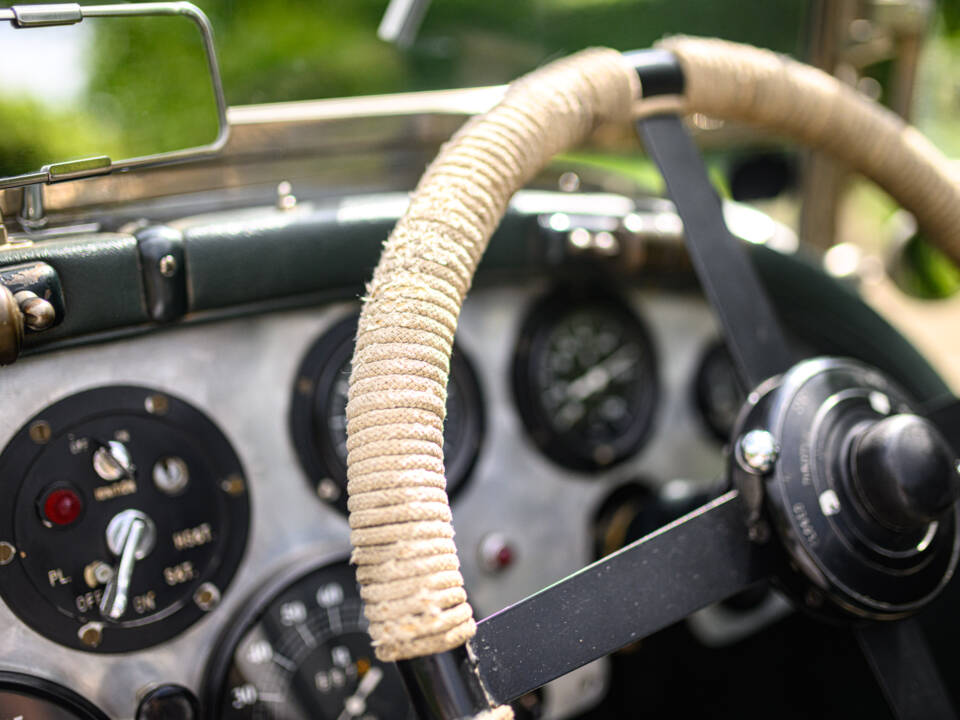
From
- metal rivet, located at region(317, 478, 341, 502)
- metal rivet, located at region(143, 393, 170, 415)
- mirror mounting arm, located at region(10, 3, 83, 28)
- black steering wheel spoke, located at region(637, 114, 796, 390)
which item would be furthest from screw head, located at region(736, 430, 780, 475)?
mirror mounting arm, located at region(10, 3, 83, 28)

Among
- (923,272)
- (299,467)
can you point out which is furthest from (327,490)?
(923,272)

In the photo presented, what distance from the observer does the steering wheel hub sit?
2.92 ft

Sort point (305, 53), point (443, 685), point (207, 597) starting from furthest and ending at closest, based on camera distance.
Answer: point (305, 53) → point (207, 597) → point (443, 685)

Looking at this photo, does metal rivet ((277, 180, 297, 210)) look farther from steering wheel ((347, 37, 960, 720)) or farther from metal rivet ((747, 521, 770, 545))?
metal rivet ((747, 521, 770, 545))

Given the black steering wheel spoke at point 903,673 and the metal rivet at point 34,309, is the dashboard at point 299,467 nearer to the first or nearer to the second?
the metal rivet at point 34,309

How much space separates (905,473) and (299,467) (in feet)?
2.40

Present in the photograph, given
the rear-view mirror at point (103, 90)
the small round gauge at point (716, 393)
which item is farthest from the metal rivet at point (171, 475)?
the small round gauge at point (716, 393)

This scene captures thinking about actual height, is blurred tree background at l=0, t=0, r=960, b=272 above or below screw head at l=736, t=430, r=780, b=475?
above

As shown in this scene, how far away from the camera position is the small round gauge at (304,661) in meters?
1.14

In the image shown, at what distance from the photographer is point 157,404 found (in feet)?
3.67

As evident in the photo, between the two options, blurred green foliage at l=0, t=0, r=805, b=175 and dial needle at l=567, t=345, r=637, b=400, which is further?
dial needle at l=567, t=345, r=637, b=400

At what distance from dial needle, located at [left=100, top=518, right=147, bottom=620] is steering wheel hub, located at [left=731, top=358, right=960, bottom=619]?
0.66 m

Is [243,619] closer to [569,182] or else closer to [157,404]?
[157,404]

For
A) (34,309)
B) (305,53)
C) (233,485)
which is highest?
(305,53)
